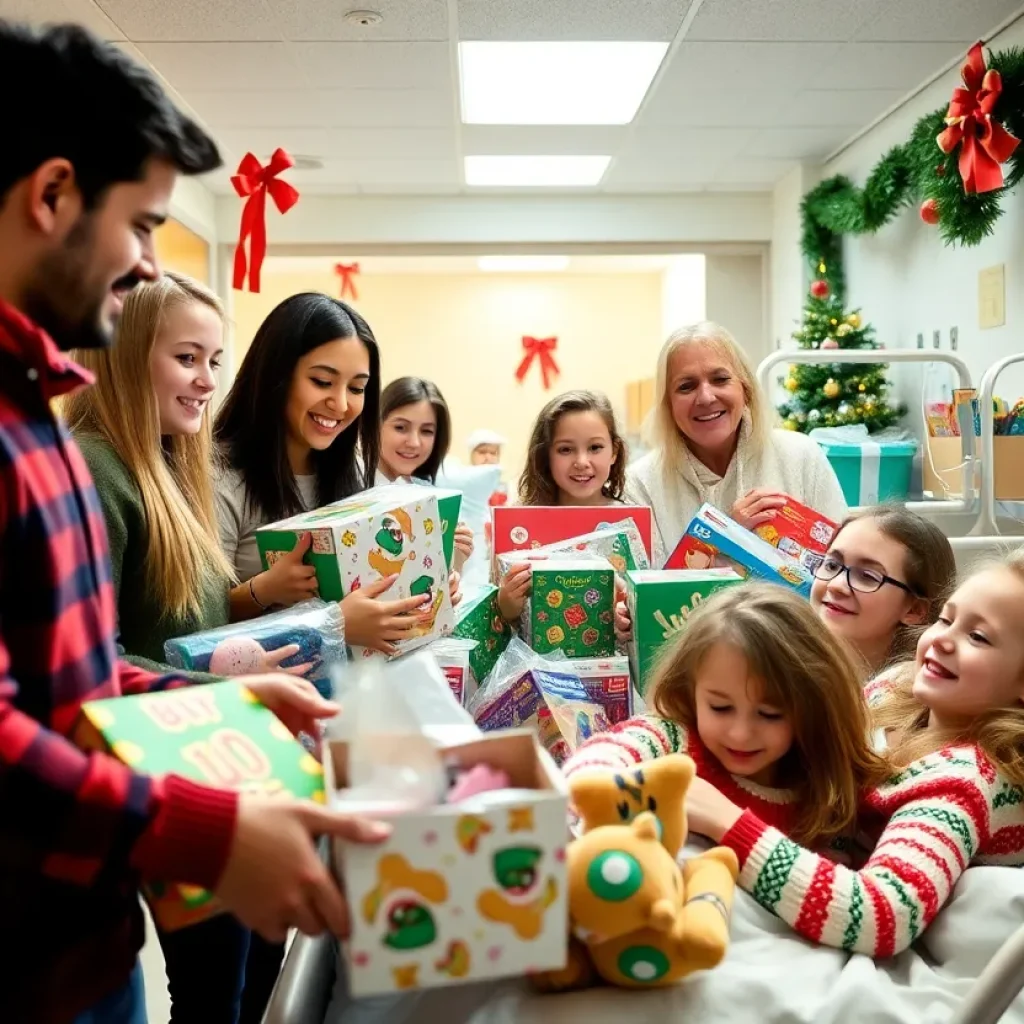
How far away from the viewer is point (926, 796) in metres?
1.20

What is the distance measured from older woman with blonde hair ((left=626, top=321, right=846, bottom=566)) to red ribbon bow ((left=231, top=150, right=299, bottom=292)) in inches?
49.5

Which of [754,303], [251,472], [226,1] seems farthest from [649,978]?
[754,303]

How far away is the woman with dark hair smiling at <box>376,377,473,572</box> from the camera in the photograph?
11.1 ft

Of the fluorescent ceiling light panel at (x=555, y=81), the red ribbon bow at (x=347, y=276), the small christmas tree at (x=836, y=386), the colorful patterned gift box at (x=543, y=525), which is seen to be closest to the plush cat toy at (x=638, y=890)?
the colorful patterned gift box at (x=543, y=525)

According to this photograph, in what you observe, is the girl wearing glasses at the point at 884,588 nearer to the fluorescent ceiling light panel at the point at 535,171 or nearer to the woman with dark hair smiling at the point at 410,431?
the woman with dark hair smiling at the point at 410,431

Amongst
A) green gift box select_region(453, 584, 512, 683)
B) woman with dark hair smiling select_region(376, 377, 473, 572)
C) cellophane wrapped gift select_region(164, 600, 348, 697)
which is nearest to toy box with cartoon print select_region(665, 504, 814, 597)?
green gift box select_region(453, 584, 512, 683)

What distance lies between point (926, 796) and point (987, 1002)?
12.1 inches

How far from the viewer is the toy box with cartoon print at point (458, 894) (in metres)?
0.75

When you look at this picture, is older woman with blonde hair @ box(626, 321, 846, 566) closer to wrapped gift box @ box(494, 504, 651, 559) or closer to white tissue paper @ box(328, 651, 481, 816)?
wrapped gift box @ box(494, 504, 651, 559)

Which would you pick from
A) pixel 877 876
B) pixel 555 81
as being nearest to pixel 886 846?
pixel 877 876

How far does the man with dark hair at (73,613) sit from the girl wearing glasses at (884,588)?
120cm

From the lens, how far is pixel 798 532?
78.8 inches

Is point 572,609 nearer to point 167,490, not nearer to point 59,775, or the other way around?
point 167,490

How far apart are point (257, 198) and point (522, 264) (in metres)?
4.97
